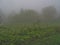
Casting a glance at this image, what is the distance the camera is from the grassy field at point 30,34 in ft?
4.02

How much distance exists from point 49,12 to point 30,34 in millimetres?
332

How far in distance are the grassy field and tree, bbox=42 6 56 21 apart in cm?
11

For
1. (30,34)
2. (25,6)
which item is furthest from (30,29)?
(25,6)

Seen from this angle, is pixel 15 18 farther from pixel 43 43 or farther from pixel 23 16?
pixel 43 43

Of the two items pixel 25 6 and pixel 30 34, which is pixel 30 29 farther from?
pixel 25 6

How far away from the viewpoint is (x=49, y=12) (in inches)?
56.7

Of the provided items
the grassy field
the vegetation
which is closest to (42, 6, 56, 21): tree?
the vegetation

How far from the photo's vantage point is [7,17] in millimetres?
1373

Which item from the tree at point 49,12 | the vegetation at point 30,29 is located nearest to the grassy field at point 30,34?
the vegetation at point 30,29

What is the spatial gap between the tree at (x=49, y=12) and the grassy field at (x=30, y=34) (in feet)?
0.35

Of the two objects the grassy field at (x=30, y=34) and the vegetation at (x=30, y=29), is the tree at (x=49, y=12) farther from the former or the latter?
the grassy field at (x=30, y=34)

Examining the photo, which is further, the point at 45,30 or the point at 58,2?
the point at 58,2

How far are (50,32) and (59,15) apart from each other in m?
0.22

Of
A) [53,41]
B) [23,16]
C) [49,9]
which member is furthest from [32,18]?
[53,41]
